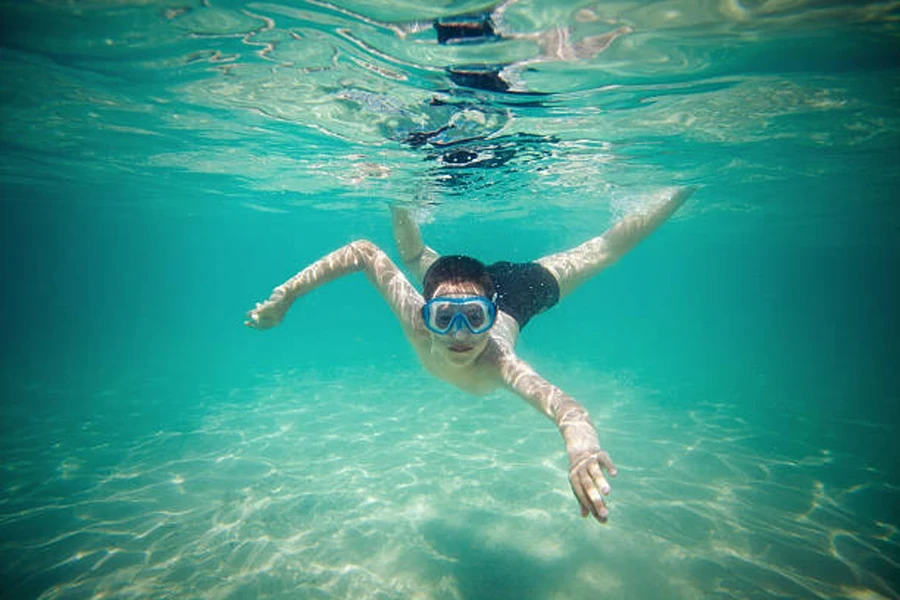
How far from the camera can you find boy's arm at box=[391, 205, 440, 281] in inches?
334

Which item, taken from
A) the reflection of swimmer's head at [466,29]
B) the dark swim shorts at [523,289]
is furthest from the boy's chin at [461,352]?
the reflection of swimmer's head at [466,29]

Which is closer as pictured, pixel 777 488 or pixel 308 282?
pixel 308 282

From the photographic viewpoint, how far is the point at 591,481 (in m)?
2.74

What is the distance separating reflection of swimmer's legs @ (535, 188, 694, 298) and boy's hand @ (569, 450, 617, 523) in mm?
4925

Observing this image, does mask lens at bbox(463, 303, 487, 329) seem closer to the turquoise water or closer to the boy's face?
the boy's face

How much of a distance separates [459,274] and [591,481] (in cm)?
243

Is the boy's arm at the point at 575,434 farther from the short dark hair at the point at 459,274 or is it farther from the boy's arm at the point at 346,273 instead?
the boy's arm at the point at 346,273

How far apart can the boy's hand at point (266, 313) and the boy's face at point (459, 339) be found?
190 centimetres

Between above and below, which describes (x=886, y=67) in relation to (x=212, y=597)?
above

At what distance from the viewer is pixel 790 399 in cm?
1941

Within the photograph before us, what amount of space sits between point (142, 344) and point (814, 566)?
4460 centimetres

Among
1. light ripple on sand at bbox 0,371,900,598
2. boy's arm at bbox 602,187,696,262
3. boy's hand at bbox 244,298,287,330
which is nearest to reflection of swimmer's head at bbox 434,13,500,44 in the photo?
boy's arm at bbox 602,187,696,262

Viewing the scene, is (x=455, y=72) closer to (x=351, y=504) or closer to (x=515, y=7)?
(x=515, y=7)

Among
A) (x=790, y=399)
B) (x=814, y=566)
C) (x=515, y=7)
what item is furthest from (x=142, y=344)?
(x=790, y=399)
